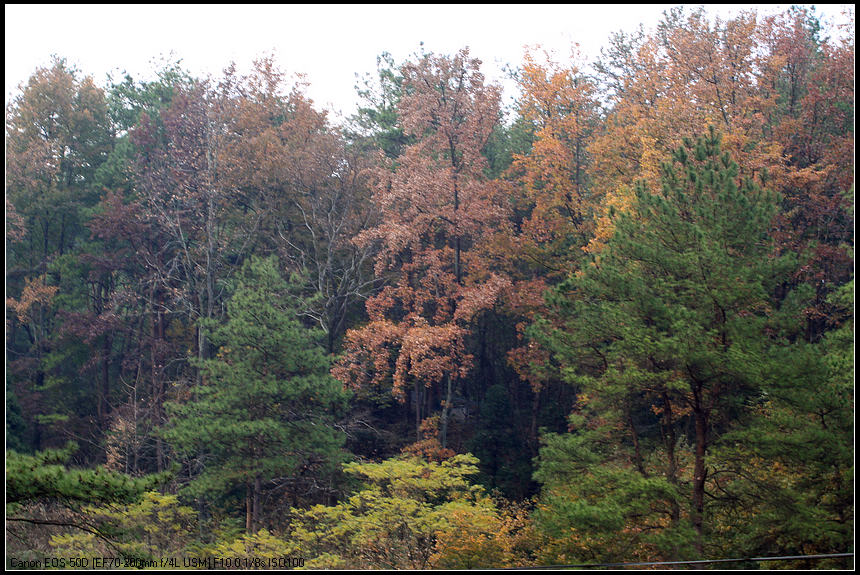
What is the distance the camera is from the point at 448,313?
817 inches

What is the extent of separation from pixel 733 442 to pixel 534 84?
13.2 meters

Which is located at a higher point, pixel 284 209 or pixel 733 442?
pixel 284 209

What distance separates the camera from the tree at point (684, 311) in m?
11.2

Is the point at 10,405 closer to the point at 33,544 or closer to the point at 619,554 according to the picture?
the point at 33,544

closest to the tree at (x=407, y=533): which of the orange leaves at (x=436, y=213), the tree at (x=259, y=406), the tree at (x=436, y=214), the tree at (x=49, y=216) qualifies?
the tree at (x=259, y=406)

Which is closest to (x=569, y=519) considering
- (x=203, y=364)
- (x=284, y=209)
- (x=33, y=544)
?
(x=203, y=364)

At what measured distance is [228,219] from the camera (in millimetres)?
23453

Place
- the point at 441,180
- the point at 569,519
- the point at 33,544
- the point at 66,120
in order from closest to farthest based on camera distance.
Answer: the point at 569,519 → the point at 33,544 → the point at 441,180 → the point at 66,120

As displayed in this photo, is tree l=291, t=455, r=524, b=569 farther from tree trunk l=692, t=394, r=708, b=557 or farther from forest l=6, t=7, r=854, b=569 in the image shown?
tree trunk l=692, t=394, r=708, b=557

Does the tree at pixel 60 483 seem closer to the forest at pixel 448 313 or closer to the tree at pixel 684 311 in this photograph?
the forest at pixel 448 313

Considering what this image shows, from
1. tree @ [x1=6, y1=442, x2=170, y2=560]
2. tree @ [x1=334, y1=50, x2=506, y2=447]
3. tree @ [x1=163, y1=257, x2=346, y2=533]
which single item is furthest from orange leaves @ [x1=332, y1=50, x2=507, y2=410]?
tree @ [x1=6, y1=442, x2=170, y2=560]

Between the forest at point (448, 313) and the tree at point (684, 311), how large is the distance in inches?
2.5

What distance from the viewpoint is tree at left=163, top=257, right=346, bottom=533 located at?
1519 cm

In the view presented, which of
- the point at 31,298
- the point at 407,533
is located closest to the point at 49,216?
the point at 31,298
